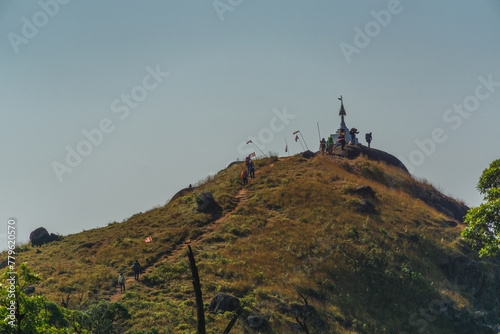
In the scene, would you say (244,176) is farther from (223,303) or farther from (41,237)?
(223,303)

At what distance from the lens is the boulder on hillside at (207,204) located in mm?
46500

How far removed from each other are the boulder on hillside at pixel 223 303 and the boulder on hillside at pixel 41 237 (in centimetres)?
2352

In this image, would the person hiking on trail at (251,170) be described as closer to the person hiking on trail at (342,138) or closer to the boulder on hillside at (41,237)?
the person hiking on trail at (342,138)

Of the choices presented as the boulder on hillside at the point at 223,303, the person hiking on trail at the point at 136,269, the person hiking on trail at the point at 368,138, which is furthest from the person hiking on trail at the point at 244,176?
the boulder on hillside at the point at 223,303

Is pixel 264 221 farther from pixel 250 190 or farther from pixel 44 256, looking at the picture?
pixel 44 256

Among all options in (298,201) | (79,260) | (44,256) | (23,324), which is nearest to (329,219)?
(298,201)

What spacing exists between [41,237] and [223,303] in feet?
80.6

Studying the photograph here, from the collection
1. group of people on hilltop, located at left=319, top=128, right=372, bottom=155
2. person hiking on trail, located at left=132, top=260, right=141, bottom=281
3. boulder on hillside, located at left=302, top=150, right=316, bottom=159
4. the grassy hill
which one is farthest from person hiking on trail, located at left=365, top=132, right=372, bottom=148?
person hiking on trail, located at left=132, top=260, right=141, bottom=281

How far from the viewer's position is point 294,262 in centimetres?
3703

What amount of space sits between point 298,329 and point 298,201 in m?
17.7

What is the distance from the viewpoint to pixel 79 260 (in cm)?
4094

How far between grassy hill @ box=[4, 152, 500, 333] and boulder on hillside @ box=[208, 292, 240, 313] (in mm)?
678

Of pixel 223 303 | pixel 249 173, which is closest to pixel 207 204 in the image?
pixel 249 173

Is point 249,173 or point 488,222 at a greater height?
point 249,173
